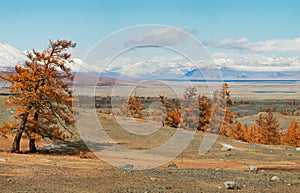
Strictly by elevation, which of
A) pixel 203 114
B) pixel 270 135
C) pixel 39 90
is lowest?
pixel 270 135

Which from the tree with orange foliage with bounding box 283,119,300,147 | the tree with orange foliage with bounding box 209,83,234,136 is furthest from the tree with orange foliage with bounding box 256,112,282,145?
the tree with orange foliage with bounding box 209,83,234,136

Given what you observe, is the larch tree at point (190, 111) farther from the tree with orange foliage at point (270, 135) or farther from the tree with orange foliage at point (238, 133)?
the tree with orange foliage at point (270, 135)

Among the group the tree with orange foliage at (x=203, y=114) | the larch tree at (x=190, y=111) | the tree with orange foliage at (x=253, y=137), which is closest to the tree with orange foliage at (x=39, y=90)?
the larch tree at (x=190, y=111)

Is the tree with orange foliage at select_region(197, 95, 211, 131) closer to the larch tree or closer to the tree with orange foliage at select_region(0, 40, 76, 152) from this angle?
the larch tree

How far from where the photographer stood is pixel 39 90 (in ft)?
103

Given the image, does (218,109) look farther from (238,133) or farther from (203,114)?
(238,133)

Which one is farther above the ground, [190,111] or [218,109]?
[218,109]

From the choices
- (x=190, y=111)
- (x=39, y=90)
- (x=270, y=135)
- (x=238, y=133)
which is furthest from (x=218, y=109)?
(x=39, y=90)

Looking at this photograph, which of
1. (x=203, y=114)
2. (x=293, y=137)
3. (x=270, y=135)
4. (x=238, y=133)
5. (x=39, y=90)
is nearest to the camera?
(x=39, y=90)

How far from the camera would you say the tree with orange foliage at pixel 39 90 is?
31375 mm

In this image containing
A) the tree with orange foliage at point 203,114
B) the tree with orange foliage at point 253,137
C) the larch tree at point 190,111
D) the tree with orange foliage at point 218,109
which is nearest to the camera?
the larch tree at point 190,111

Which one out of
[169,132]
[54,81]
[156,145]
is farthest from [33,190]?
A: [169,132]

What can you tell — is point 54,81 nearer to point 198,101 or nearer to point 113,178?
point 113,178

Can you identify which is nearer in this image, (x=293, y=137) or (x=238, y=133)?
(x=293, y=137)
